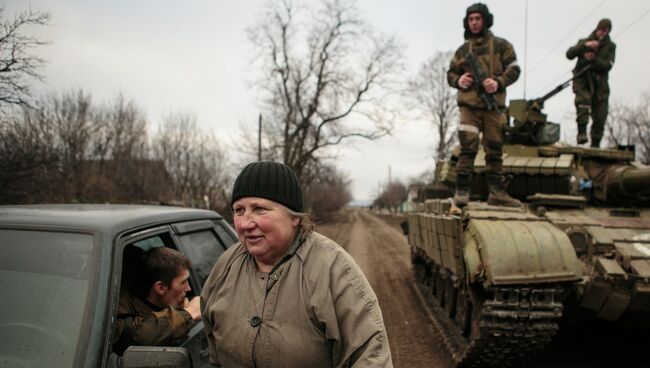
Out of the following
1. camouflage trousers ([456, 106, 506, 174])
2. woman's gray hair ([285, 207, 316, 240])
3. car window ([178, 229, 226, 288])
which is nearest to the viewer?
woman's gray hair ([285, 207, 316, 240])

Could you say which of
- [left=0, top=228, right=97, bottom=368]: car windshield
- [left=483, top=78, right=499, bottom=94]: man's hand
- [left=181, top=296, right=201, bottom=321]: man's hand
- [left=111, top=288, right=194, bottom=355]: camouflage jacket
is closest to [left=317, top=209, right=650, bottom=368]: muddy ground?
[left=483, top=78, right=499, bottom=94]: man's hand

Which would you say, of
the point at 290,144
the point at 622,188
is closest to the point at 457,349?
the point at 622,188

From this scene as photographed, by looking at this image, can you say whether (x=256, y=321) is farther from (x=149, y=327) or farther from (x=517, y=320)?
(x=517, y=320)

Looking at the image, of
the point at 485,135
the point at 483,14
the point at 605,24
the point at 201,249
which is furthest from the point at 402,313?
the point at 605,24

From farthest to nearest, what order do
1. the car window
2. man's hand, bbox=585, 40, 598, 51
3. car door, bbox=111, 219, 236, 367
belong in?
man's hand, bbox=585, 40, 598, 51 → the car window → car door, bbox=111, 219, 236, 367

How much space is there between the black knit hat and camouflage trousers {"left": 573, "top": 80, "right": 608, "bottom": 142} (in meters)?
8.28

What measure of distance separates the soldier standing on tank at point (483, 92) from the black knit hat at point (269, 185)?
4426 mm

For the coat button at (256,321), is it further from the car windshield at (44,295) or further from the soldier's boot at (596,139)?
the soldier's boot at (596,139)

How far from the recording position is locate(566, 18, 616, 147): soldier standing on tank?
7898mm

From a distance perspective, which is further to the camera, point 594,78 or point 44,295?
point 594,78

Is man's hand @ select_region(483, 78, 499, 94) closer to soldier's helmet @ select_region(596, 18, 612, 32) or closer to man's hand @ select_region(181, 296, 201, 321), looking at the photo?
soldier's helmet @ select_region(596, 18, 612, 32)

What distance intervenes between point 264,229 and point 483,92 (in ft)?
15.9

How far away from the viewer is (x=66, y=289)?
1.88 metres

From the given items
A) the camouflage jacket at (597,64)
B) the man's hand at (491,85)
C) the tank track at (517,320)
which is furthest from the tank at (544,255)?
the camouflage jacket at (597,64)
